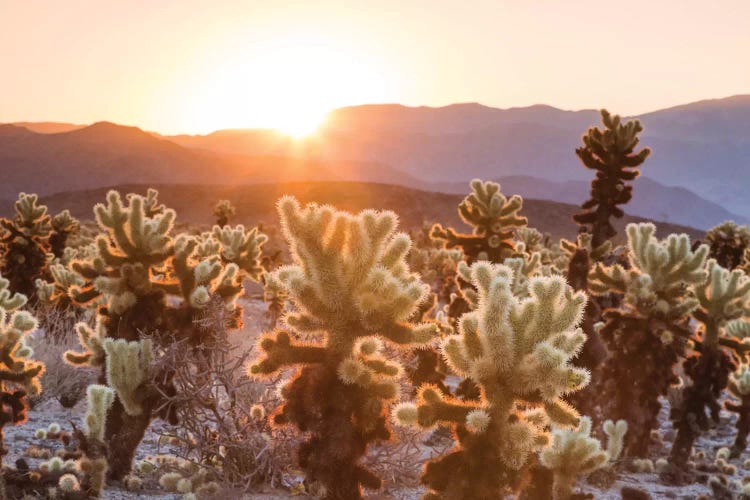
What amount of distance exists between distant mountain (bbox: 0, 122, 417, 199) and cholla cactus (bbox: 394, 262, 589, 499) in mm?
106550

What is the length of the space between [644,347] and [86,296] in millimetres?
6106

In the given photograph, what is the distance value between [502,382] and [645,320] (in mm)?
4961

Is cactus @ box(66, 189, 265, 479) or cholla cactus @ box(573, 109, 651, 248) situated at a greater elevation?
cholla cactus @ box(573, 109, 651, 248)

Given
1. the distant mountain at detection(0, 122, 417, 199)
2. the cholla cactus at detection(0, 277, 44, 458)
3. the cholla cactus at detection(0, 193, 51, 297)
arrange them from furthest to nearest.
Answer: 1. the distant mountain at detection(0, 122, 417, 199)
2. the cholla cactus at detection(0, 193, 51, 297)
3. the cholla cactus at detection(0, 277, 44, 458)

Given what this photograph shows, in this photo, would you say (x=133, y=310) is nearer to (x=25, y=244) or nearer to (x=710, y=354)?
(x=710, y=354)

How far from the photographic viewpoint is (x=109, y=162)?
110500 mm

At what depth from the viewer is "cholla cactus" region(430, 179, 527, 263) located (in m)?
10.0

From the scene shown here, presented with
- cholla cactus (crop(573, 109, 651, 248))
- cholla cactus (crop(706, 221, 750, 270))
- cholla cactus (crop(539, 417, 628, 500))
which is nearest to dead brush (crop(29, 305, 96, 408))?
cholla cactus (crop(539, 417, 628, 500))

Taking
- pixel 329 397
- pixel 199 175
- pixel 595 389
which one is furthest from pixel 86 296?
pixel 199 175

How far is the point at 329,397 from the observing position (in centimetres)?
395

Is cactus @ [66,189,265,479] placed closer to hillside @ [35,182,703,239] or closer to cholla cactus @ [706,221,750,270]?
cholla cactus @ [706,221,750,270]

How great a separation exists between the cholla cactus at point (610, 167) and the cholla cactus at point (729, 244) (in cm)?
778

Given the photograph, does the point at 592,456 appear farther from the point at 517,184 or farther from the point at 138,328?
the point at 517,184

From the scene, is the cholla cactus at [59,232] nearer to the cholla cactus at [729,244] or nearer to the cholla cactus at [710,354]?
the cholla cactus at [710,354]
